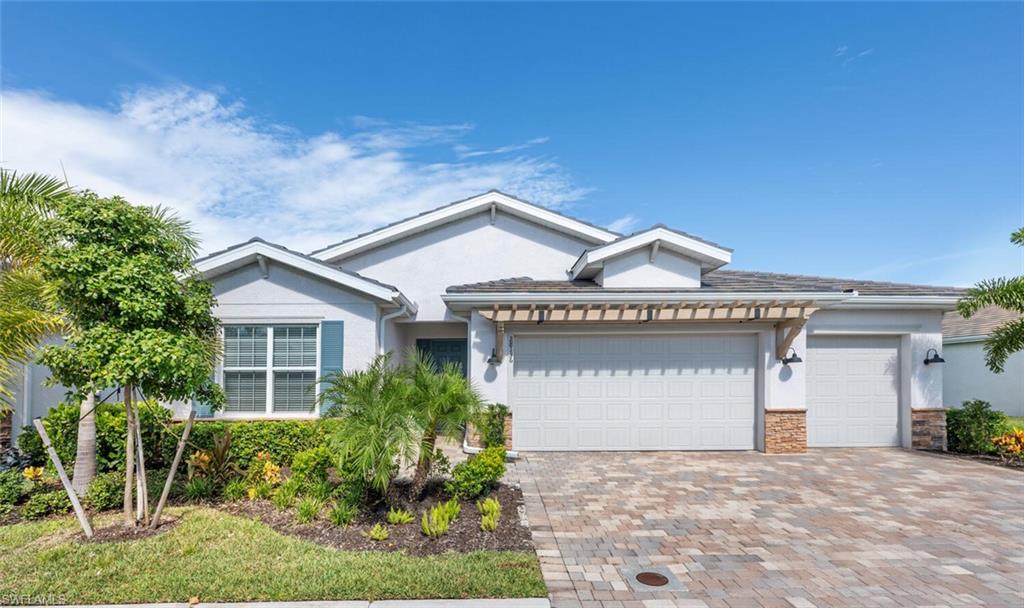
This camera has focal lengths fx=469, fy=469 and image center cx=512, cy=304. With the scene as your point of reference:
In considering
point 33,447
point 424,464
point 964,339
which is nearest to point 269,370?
point 33,447

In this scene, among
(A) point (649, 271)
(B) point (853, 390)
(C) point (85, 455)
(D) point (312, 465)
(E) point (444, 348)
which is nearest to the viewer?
(D) point (312, 465)

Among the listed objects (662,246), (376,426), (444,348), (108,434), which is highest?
(662,246)

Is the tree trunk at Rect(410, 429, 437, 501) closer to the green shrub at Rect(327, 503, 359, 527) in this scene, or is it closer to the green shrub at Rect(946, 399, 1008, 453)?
the green shrub at Rect(327, 503, 359, 527)

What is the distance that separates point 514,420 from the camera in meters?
10.4

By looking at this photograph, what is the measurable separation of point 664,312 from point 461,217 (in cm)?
603

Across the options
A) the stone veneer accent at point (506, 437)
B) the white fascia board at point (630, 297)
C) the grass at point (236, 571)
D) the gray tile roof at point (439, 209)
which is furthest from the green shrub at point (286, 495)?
the gray tile roof at point (439, 209)

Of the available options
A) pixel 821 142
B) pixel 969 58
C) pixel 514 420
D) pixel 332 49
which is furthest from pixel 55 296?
pixel 969 58

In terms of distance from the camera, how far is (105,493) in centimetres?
640

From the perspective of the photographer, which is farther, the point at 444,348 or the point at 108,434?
the point at 444,348

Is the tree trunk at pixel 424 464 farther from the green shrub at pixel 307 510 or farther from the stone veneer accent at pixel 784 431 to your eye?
the stone veneer accent at pixel 784 431

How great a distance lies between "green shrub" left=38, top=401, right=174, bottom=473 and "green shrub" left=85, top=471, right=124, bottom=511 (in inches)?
49.8

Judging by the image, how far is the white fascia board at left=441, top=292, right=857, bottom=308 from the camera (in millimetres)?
9594

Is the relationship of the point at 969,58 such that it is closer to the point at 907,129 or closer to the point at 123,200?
the point at 907,129

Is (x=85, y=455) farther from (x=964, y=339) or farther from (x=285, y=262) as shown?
(x=964, y=339)
